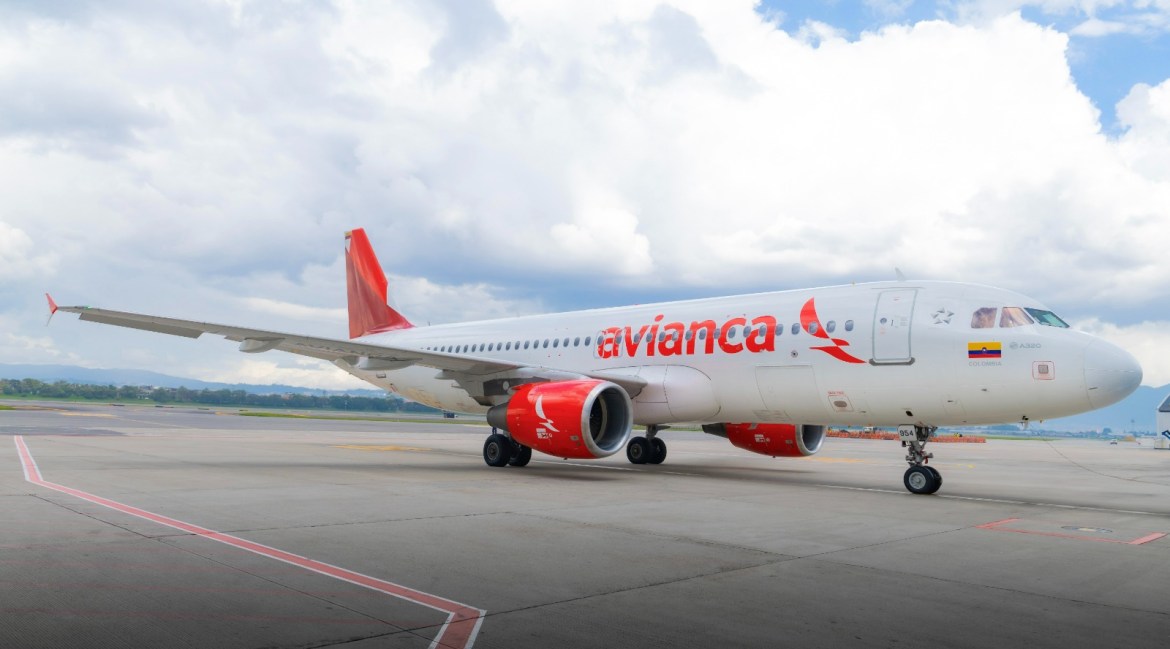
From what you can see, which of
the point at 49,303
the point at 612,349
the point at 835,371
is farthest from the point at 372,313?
the point at 835,371

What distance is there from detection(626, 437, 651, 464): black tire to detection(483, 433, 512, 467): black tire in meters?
3.61

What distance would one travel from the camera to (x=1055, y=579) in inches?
252

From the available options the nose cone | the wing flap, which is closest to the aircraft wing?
the wing flap

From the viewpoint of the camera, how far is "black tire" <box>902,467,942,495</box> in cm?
1280

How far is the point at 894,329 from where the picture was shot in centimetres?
1305

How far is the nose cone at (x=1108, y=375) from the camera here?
11.4m

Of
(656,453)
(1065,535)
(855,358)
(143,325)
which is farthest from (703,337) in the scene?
(143,325)

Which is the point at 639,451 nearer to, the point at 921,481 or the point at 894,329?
the point at 921,481

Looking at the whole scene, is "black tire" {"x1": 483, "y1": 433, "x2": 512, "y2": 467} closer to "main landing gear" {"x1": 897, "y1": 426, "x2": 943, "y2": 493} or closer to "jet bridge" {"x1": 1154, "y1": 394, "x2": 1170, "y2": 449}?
"main landing gear" {"x1": 897, "y1": 426, "x2": 943, "y2": 493}

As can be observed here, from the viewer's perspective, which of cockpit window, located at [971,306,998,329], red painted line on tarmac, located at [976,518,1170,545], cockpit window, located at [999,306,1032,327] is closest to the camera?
red painted line on tarmac, located at [976,518,1170,545]

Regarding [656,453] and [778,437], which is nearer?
[778,437]

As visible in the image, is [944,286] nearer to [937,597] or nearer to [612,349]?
[612,349]

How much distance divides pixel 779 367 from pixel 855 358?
1.39m

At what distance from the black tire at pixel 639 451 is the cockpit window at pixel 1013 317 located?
870 centimetres
